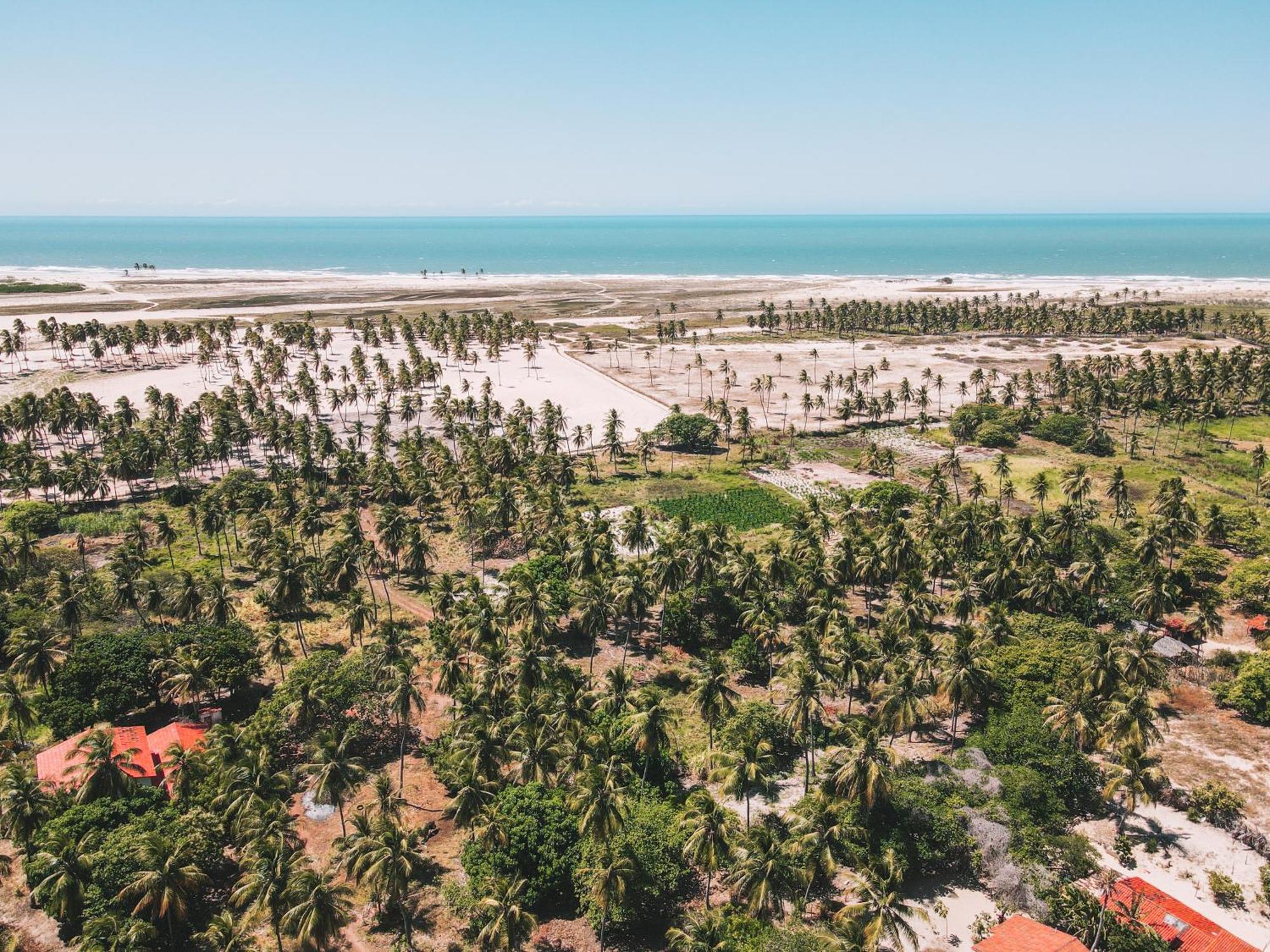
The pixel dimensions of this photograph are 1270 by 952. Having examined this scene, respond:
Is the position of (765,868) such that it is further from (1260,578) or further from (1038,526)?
(1260,578)

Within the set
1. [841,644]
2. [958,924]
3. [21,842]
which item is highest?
[841,644]

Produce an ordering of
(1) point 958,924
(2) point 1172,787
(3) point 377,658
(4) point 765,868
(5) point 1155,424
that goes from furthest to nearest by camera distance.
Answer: (5) point 1155,424 < (3) point 377,658 < (2) point 1172,787 < (1) point 958,924 < (4) point 765,868

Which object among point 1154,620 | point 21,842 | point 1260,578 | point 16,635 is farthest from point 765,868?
point 1260,578

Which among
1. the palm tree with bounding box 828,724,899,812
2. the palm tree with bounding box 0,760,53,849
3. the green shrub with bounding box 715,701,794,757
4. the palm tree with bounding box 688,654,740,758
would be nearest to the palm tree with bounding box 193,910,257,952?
the palm tree with bounding box 0,760,53,849

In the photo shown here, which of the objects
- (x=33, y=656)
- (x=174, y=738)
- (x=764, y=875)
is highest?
(x=33, y=656)

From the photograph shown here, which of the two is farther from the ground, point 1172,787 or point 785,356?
point 785,356

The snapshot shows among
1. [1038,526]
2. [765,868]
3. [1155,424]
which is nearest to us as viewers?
[765,868]

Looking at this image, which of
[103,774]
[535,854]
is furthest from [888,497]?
[103,774]

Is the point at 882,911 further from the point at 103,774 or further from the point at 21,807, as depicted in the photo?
the point at 21,807
